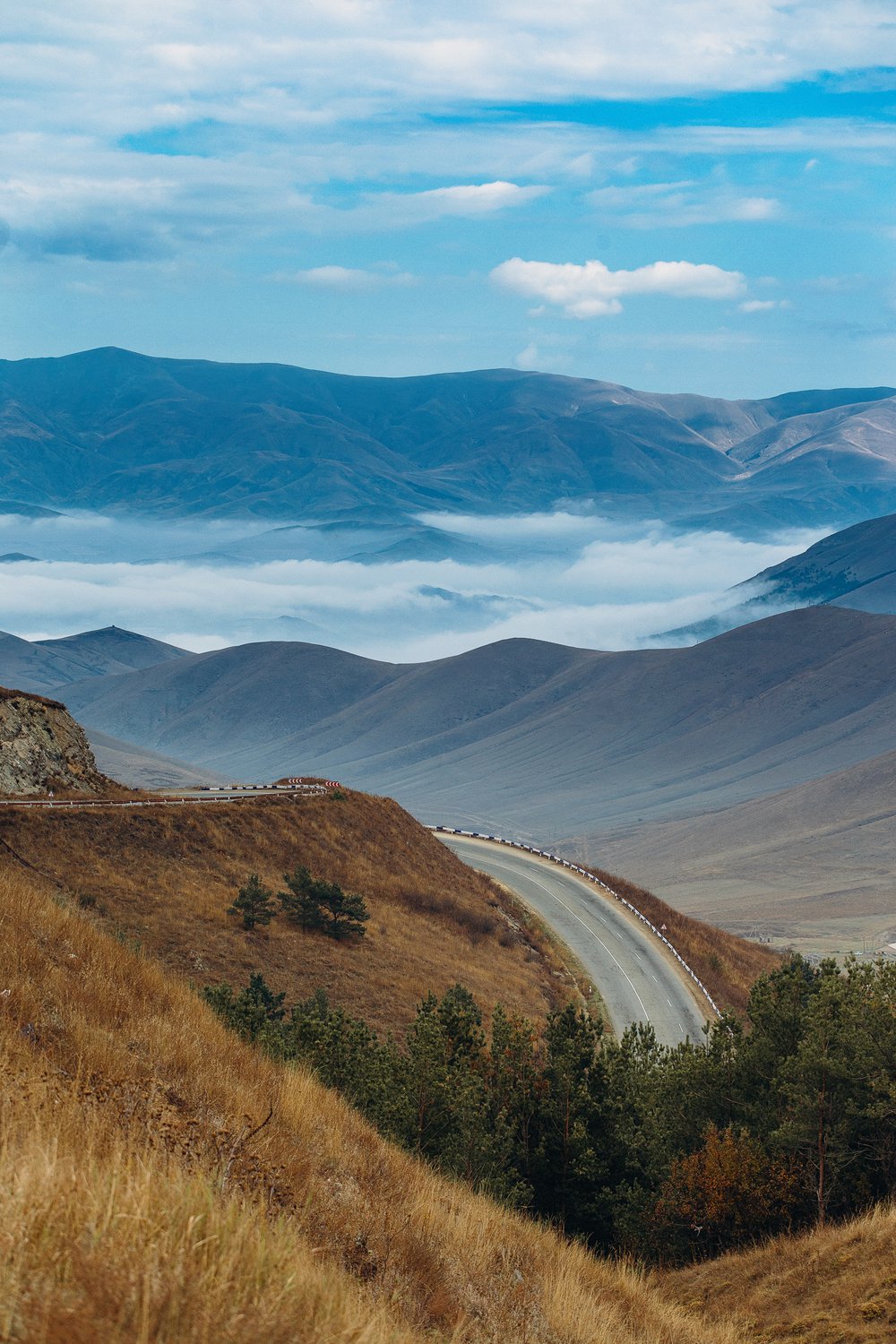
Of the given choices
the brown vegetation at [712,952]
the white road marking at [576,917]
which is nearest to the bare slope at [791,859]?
the brown vegetation at [712,952]

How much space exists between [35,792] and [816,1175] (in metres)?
37.5

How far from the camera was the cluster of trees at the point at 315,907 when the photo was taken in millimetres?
A: 41469

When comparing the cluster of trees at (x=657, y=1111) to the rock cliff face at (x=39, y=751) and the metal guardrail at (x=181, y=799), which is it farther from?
the rock cliff face at (x=39, y=751)

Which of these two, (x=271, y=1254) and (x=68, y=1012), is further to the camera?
(x=68, y=1012)

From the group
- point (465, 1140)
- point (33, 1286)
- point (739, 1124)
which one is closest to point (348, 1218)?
point (33, 1286)

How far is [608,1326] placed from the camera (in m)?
8.30

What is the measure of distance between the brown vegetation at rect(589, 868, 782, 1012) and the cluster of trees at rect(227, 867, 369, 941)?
1946 cm

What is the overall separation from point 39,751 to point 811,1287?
140 ft

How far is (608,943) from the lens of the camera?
186ft

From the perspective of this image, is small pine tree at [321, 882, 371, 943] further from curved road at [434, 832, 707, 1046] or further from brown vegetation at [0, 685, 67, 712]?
brown vegetation at [0, 685, 67, 712]

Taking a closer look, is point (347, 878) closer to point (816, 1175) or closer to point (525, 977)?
point (525, 977)

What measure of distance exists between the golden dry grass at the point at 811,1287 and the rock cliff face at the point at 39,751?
3803cm

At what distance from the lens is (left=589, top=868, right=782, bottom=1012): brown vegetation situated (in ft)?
186

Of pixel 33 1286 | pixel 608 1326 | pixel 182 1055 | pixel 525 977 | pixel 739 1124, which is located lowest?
pixel 525 977
